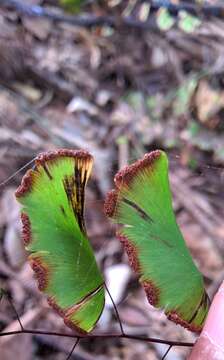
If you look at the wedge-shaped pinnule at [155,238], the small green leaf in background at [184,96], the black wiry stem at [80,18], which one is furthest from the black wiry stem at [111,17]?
the wedge-shaped pinnule at [155,238]

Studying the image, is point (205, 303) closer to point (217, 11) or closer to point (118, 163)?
point (118, 163)

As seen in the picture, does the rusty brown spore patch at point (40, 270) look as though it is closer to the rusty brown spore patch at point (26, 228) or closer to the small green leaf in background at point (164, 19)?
the rusty brown spore patch at point (26, 228)

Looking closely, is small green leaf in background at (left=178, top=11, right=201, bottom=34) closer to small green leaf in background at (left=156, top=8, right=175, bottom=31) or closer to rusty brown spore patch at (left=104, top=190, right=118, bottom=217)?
small green leaf in background at (left=156, top=8, right=175, bottom=31)

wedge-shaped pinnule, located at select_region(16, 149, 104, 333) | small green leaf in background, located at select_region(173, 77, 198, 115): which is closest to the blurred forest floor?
small green leaf in background, located at select_region(173, 77, 198, 115)

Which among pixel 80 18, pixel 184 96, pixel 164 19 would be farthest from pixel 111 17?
pixel 184 96

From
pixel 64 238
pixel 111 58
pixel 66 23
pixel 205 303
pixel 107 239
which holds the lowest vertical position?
pixel 205 303

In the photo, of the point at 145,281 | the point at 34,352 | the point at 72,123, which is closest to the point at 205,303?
the point at 145,281
